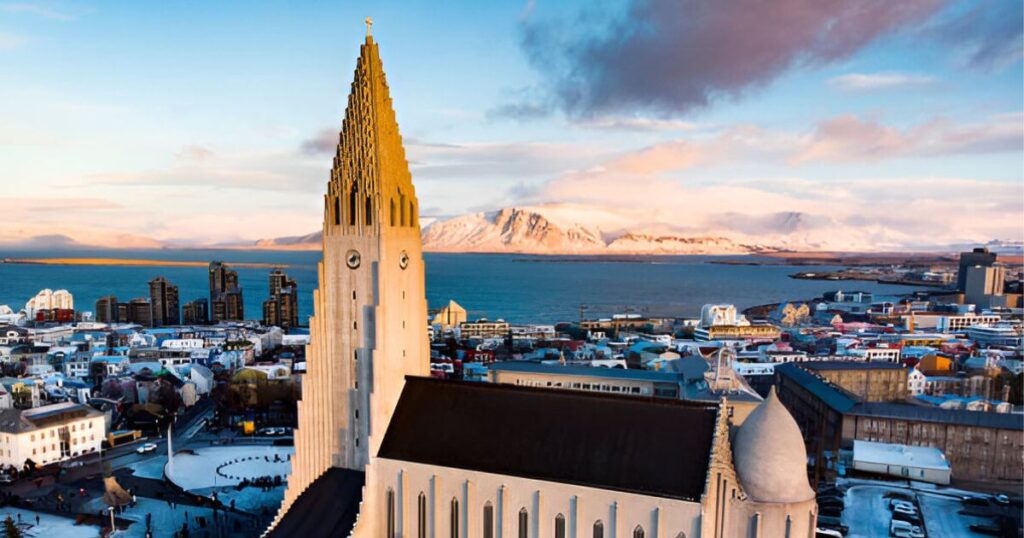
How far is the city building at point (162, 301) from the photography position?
145 m

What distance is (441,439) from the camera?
23.7m

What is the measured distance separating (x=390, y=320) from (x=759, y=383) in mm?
56981

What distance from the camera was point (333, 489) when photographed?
1014 inches

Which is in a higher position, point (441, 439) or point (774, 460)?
point (774, 460)

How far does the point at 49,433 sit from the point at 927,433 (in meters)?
65.5

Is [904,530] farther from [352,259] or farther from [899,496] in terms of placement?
[352,259]

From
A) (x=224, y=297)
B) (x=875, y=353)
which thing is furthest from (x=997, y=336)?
(x=224, y=297)

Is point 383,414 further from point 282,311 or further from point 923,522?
point 282,311

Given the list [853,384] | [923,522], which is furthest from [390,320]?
[853,384]

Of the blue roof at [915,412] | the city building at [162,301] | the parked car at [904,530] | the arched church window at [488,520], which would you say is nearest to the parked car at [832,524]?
the parked car at [904,530]

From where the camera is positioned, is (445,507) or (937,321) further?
(937,321)

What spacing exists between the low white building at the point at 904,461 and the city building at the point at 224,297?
140151mm

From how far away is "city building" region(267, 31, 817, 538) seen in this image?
67.2 feet

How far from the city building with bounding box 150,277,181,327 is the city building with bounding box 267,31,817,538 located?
13869cm
